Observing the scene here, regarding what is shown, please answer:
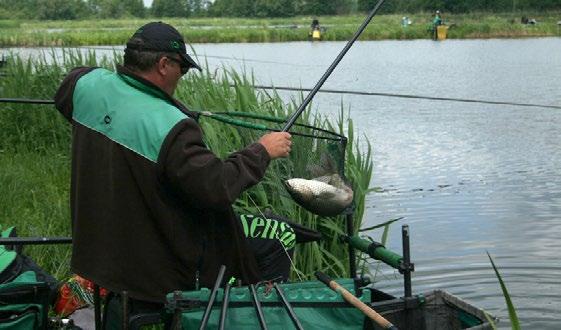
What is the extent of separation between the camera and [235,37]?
44156 millimetres

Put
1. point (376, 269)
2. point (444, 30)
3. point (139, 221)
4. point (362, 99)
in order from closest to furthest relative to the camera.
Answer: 1. point (139, 221)
2. point (376, 269)
3. point (362, 99)
4. point (444, 30)

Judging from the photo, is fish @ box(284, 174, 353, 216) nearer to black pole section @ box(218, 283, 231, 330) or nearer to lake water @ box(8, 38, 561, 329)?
black pole section @ box(218, 283, 231, 330)

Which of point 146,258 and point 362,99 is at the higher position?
point 146,258

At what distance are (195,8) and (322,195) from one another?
88.9 metres

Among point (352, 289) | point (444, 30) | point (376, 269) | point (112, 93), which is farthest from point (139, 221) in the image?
point (444, 30)

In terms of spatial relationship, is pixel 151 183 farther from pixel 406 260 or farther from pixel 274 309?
pixel 406 260

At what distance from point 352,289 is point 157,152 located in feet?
2.41

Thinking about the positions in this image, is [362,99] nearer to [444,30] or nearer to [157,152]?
[157,152]

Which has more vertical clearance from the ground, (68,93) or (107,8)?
(68,93)

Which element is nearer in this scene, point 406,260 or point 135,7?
point 406,260

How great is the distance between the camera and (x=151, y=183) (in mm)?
2998

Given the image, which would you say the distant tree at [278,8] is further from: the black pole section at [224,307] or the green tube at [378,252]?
the black pole section at [224,307]

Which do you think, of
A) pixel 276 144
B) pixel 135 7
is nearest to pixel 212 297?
pixel 276 144

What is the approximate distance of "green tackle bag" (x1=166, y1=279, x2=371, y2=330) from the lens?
287 cm
